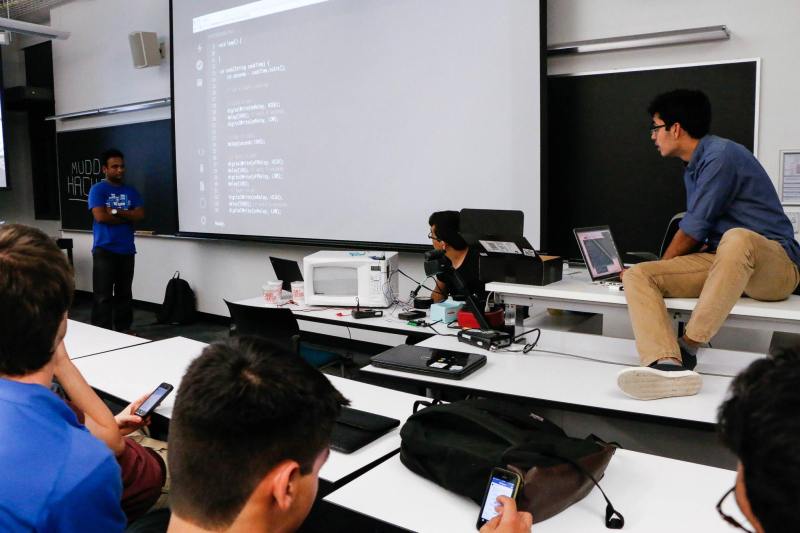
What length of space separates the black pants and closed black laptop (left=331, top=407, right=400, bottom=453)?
14.3 ft

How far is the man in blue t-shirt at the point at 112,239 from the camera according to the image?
530cm

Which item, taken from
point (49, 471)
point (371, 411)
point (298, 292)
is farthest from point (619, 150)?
point (49, 471)

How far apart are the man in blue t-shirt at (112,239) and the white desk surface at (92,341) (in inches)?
99.6

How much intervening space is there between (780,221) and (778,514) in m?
2.22

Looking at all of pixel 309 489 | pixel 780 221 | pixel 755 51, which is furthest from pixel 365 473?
pixel 755 51

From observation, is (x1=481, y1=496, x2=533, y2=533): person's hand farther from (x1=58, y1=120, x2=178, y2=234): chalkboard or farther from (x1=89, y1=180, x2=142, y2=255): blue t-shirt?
(x1=58, y1=120, x2=178, y2=234): chalkboard

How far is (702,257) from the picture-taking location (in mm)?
2363

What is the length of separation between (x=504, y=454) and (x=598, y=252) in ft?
5.42

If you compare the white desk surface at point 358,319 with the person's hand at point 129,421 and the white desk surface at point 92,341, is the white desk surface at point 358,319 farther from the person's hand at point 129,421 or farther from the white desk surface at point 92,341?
the person's hand at point 129,421

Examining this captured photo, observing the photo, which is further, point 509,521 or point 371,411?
point 371,411

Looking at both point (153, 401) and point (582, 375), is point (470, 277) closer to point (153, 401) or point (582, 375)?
point (582, 375)

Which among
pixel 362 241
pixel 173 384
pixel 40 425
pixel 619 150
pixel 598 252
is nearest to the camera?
pixel 40 425

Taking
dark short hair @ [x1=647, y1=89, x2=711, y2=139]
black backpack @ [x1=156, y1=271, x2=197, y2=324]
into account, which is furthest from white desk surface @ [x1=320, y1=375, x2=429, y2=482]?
black backpack @ [x1=156, y1=271, x2=197, y2=324]

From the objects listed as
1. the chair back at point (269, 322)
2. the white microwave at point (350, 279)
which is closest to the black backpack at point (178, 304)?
the white microwave at point (350, 279)
